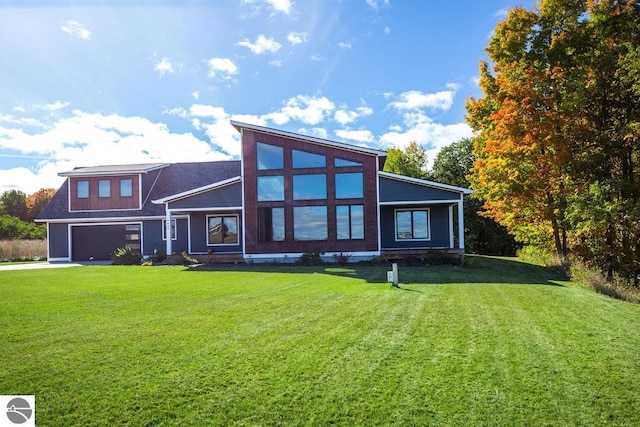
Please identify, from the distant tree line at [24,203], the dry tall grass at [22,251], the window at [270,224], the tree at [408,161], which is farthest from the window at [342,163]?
the distant tree line at [24,203]

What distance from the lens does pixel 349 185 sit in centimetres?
1909

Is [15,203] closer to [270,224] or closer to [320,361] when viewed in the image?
[270,224]

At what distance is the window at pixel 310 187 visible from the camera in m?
19.2

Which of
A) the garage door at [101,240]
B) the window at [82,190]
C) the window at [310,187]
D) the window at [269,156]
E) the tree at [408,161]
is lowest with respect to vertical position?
the garage door at [101,240]

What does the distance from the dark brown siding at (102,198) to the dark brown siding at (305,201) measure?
917cm

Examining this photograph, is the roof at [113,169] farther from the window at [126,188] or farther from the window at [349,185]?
the window at [349,185]

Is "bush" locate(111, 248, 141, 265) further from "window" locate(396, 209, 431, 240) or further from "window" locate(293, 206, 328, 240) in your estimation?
"window" locate(396, 209, 431, 240)

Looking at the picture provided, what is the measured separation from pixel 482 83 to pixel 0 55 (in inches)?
748

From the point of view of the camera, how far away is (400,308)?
24.7 feet

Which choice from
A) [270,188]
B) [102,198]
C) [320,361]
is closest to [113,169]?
[102,198]

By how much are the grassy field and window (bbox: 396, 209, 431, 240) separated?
40.7 feet

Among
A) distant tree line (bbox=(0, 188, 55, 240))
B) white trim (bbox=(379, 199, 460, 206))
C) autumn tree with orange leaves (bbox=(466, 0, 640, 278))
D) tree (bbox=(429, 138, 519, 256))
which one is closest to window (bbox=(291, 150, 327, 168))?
white trim (bbox=(379, 199, 460, 206))

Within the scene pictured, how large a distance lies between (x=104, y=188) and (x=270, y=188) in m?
12.1

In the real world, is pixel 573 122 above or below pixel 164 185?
above
